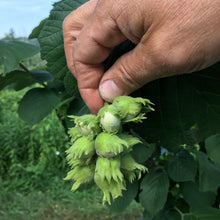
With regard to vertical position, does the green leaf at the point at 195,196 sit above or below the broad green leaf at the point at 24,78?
below

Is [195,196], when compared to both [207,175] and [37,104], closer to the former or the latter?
[207,175]

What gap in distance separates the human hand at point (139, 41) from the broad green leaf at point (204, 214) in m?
1.18

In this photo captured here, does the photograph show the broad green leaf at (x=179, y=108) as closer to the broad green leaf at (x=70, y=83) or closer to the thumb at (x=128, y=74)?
the thumb at (x=128, y=74)

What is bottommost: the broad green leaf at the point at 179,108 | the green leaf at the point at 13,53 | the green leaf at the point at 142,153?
the green leaf at the point at 142,153

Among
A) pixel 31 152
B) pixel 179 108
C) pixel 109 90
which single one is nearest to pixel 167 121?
pixel 179 108

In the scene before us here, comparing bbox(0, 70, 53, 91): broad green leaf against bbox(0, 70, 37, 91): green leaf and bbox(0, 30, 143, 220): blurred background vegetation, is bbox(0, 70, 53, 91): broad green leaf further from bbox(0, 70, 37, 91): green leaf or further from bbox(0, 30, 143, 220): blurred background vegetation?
bbox(0, 30, 143, 220): blurred background vegetation

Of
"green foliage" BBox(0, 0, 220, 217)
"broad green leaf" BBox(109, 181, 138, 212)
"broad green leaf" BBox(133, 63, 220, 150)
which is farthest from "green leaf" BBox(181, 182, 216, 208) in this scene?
"broad green leaf" BBox(133, 63, 220, 150)

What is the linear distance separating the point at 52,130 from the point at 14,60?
4.59m

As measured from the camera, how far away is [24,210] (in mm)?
4980

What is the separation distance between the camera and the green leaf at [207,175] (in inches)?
74.1

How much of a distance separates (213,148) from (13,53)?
139cm

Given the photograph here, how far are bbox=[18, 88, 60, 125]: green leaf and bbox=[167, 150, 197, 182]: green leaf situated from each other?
931 millimetres

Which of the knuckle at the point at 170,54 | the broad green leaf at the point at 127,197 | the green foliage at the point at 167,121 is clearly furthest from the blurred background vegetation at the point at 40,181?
the knuckle at the point at 170,54

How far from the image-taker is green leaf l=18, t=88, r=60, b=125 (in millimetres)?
2006
